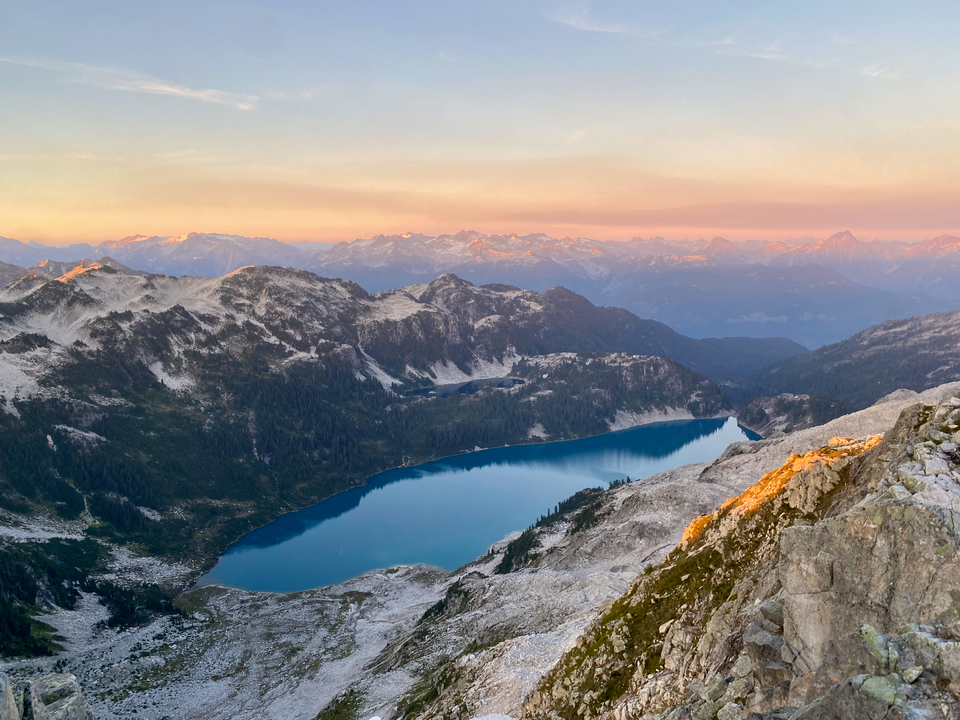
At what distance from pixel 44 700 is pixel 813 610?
62.5 m

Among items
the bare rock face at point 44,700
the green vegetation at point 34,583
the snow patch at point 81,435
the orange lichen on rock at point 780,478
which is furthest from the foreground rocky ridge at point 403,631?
the snow patch at point 81,435

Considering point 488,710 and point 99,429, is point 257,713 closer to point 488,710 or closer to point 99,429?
point 488,710

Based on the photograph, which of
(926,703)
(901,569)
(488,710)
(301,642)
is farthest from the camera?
(301,642)

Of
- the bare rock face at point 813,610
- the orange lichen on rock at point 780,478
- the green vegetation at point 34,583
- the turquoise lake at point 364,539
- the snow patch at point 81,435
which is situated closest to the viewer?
the bare rock face at point 813,610

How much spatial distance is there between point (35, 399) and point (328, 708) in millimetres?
165690

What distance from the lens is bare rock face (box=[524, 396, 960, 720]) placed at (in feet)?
55.4

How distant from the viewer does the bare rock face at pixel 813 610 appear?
1689 cm

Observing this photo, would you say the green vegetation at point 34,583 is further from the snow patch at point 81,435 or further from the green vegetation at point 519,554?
the green vegetation at point 519,554

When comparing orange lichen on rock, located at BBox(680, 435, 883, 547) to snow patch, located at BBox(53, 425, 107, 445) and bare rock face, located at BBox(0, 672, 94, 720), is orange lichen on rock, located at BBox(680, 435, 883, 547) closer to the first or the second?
bare rock face, located at BBox(0, 672, 94, 720)

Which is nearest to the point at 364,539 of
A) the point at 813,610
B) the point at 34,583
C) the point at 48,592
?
the point at 48,592

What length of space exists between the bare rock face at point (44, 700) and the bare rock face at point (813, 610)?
125 ft

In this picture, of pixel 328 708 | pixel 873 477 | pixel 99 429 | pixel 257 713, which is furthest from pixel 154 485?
pixel 873 477

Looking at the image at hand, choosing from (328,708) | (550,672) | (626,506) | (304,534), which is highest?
(550,672)

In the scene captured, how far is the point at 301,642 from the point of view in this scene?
321 ft
